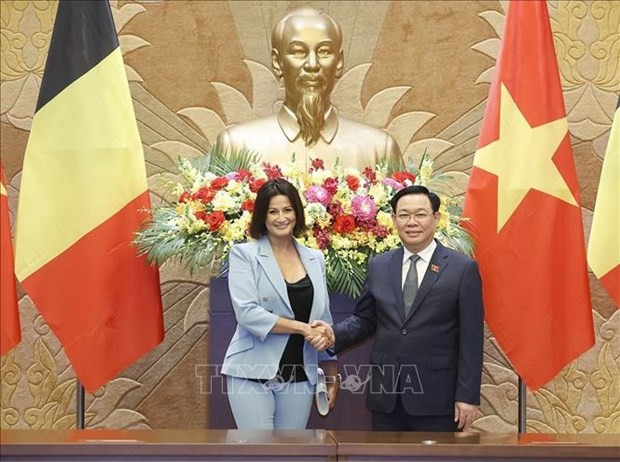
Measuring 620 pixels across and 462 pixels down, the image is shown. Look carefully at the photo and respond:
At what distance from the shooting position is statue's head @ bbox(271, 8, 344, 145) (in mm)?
4945

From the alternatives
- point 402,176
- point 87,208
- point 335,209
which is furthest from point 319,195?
point 87,208

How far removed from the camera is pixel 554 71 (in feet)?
14.2

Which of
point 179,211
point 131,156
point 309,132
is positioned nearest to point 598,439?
point 179,211

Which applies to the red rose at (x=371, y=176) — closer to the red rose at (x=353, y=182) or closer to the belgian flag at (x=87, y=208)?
the red rose at (x=353, y=182)

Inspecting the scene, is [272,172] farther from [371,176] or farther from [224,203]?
[371,176]

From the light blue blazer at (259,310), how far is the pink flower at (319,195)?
1.71ft

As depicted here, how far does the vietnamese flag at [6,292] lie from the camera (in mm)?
3852

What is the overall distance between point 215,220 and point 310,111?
4.09 ft

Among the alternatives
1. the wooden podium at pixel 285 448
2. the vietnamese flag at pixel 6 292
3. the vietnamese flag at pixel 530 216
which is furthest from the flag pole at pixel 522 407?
the vietnamese flag at pixel 6 292

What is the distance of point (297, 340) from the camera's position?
3.54 metres

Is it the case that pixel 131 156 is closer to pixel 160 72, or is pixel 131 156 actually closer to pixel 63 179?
pixel 63 179

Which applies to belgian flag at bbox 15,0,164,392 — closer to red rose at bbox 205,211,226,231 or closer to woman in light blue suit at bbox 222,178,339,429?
red rose at bbox 205,211,226,231

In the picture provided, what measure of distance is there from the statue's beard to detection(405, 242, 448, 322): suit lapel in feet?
5.34

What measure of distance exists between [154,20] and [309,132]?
1.23 m
